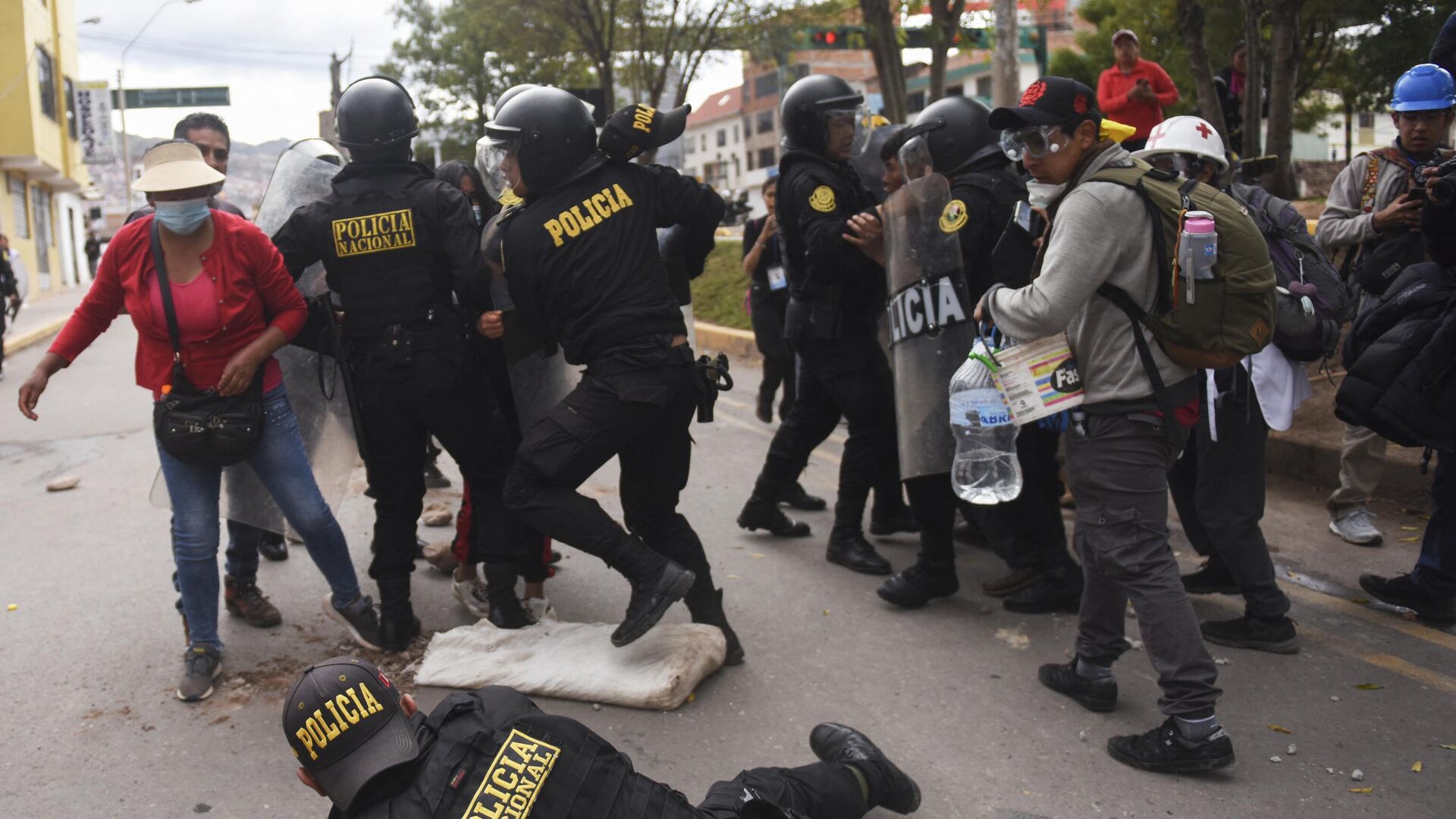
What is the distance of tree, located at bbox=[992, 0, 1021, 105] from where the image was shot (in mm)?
9984

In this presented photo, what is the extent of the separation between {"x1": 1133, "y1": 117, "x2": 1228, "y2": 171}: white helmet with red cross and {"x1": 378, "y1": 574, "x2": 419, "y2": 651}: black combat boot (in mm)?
3042

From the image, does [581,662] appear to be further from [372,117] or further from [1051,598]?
[372,117]

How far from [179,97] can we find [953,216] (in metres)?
Answer: 37.7

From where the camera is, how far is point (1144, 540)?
3.21 m

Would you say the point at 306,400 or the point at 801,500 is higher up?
the point at 306,400

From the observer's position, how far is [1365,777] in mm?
3072

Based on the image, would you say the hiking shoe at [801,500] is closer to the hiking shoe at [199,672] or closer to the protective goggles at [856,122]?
the protective goggles at [856,122]

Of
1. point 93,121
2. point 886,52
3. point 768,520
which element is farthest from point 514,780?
point 93,121

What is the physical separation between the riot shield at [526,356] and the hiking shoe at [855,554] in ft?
4.70

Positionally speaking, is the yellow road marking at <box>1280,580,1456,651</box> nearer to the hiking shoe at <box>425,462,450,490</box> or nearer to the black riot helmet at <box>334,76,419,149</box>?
the black riot helmet at <box>334,76,419,149</box>

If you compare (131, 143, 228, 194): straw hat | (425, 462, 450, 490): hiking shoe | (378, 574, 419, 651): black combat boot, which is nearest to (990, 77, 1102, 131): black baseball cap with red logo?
(131, 143, 228, 194): straw hat

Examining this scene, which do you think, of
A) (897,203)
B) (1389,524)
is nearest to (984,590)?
(897,203)

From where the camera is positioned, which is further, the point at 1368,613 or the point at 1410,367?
the point at 1368,613

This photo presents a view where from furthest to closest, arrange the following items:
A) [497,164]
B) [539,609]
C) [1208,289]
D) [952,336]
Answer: [539,609]
[952,336]
[497,164]
[1208,289]
